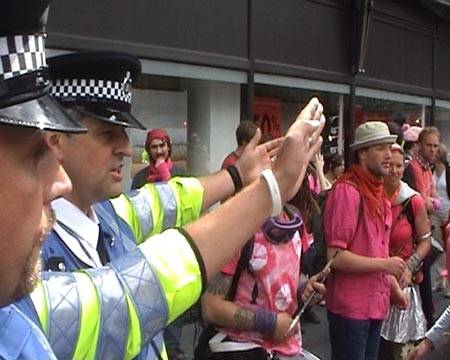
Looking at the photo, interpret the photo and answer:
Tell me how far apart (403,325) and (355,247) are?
94 cm

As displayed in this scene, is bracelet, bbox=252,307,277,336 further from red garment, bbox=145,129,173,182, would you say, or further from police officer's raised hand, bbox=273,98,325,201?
red garment, bbox=145,129,173,182

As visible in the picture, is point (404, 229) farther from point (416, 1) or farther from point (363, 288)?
point (416, 1)

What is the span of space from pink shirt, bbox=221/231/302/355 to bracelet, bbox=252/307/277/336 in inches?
1.6

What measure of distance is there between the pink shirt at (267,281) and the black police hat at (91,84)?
105cm

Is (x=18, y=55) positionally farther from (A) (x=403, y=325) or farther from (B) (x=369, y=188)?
(A) (x=403, y=325)

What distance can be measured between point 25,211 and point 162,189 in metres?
1.57

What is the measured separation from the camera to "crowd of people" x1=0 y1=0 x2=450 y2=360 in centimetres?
128

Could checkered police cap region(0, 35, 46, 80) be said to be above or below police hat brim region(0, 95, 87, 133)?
above

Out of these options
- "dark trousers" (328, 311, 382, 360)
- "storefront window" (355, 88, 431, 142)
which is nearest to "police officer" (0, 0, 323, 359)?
"dark trousers" (328, 311, 382, 360)

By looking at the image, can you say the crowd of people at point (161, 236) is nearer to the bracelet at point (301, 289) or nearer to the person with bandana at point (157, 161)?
the bracelet at point (301, 289)

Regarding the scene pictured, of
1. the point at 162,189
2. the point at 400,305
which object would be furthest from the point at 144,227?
the point at 400,305

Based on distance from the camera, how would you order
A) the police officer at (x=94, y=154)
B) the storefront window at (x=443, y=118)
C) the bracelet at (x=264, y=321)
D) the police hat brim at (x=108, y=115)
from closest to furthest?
1. the police officer at (x=94, y=154)
2. the police hat brim at (x=108, y=115)
3. the bracelet at (x=264, y=321)
4. the storefront window at (x=443, y=118)

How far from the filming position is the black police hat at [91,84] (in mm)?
2297

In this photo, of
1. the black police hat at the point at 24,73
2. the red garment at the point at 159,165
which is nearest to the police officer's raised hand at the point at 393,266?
the red garment at the point at 159,165
